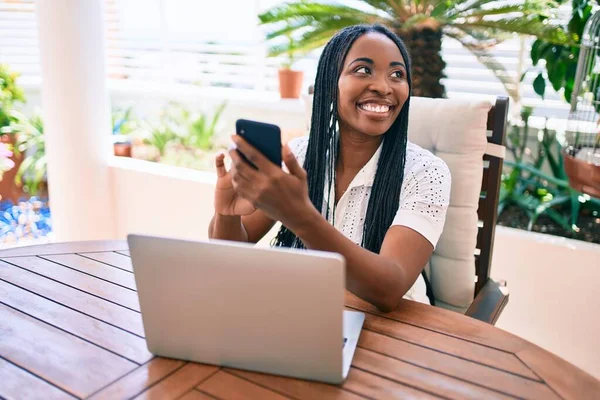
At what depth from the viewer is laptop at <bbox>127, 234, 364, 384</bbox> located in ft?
2.64

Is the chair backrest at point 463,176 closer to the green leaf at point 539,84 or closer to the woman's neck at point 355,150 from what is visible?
the woman's neck at point 355,150

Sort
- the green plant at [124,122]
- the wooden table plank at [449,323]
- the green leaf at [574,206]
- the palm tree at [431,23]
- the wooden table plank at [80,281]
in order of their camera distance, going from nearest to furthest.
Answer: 1. the wooden table plank at [449,323]
2. the wooden table plank at [80,281]
3. the palm tree at [431,23]
4. the green leaf at [574,206]
5. the green plant at [124,122]

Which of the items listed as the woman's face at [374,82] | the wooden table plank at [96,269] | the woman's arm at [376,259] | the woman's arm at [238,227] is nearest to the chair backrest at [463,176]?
the woman's face at [374,82]

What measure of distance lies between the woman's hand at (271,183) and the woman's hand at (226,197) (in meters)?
0.27

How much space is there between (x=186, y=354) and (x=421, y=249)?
0.54 m

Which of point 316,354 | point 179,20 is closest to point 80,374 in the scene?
point 316,354

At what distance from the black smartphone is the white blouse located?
17.0 inches

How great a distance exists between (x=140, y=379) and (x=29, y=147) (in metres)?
3.44

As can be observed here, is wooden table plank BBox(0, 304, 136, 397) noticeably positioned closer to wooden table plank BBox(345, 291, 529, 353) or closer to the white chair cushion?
wooden table plank BBox(345, 291, 529, 353)

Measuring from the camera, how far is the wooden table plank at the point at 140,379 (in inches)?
34.4

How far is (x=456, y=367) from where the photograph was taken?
945 mm

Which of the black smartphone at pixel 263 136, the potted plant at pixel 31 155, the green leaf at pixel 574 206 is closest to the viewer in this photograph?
the black smartphone at pixel 263 136

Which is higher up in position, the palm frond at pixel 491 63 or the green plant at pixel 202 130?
the palm frond at pixel 491 63

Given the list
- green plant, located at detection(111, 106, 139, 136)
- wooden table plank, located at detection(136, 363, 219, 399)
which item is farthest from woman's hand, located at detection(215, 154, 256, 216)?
green plant, located at detection(111, 106, 139, 136)
